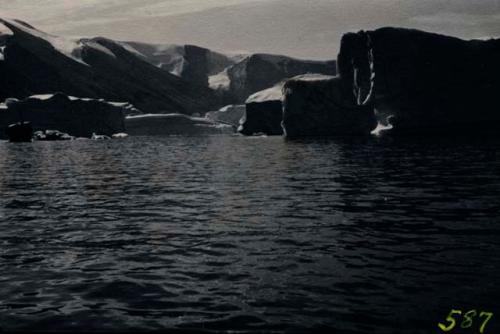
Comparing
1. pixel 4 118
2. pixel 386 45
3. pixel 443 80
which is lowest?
pixel 4 118

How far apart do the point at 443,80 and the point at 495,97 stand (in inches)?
706

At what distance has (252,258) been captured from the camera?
15672 mm

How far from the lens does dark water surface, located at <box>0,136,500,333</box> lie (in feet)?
36.5

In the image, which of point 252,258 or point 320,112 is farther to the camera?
point 320,112

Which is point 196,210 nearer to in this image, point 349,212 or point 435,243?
point 349,212

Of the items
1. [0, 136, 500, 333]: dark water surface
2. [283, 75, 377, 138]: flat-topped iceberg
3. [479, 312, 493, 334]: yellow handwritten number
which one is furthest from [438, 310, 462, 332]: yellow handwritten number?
[283, 75, 377, 138]: flat-topped iceberg

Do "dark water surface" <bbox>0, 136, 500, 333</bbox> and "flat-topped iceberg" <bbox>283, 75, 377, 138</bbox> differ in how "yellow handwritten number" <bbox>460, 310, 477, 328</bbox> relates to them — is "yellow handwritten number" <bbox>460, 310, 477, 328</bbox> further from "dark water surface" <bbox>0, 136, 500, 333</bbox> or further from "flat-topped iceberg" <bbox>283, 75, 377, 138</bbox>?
"flat-topped iceberg" <bbox>283, 75, 377, 138</bbox>

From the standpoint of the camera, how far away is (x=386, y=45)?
18362 cm

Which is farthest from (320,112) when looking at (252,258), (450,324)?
(450,324)

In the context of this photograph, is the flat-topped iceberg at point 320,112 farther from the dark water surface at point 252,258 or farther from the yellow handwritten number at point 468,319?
the yellow handwritten number at point 468,319

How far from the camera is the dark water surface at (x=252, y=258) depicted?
11.1 metres

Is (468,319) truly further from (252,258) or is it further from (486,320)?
(252,258)

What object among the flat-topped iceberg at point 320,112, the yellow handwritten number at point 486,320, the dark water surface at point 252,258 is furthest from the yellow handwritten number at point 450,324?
the flat-topped iceberg at point 320,112

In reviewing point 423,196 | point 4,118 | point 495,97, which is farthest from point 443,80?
point 423,196
